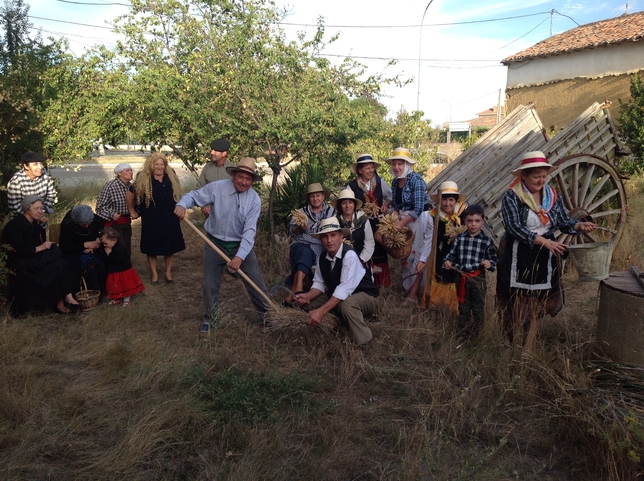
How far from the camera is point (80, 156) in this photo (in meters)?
10.1

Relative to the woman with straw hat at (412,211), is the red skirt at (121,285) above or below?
below

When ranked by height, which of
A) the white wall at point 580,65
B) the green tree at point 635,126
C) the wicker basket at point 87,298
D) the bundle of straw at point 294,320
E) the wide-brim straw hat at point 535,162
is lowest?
the wicker basket at point 87,298

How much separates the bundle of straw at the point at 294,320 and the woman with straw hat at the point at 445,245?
1350mm

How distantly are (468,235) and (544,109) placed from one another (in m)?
17.4

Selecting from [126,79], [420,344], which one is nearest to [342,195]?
[420,344]

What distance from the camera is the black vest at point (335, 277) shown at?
4711mm

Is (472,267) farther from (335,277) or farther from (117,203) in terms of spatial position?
(117,203)

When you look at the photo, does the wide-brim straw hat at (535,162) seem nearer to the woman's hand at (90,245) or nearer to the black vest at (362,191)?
the black vest at (362,191)

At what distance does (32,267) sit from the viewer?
214 inches

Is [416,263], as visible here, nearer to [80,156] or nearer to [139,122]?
[139,122]

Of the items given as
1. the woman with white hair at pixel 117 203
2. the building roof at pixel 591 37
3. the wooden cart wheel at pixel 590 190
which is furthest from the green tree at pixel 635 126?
the woman with white hair at pixel 117 203

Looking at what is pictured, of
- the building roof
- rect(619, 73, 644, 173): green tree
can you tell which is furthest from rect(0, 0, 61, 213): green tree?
the building roof

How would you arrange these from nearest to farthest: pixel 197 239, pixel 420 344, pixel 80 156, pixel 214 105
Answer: pixel 420 344, pixel 214 105, pixel 197 239, pixel 80 156

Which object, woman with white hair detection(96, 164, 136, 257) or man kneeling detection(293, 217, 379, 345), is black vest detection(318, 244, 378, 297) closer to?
man kneeling detection(293, 217, 379, 345)
